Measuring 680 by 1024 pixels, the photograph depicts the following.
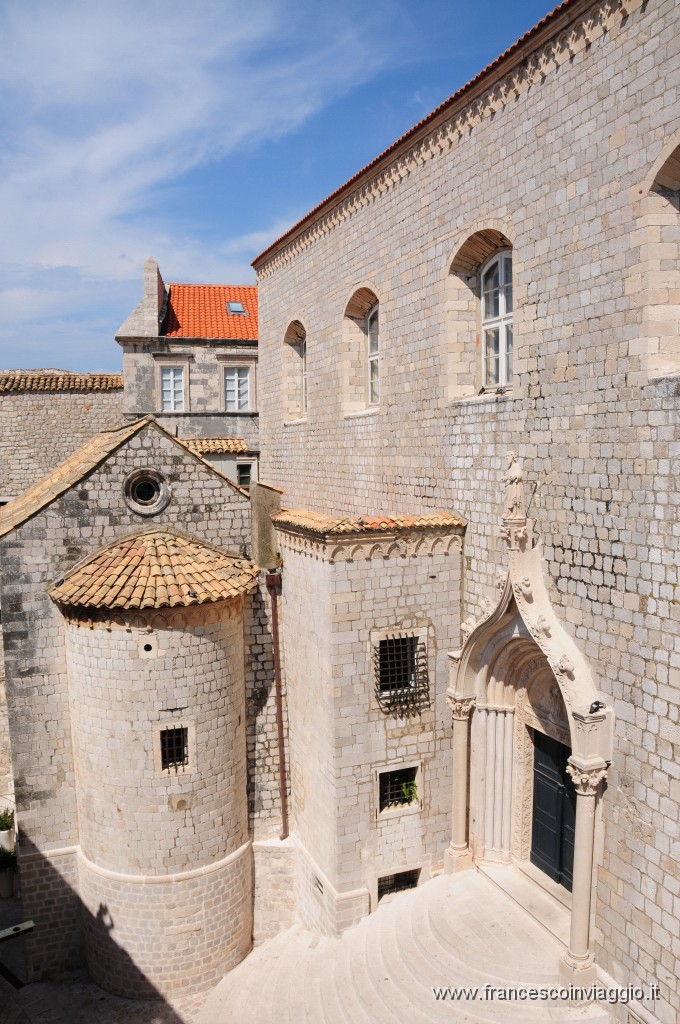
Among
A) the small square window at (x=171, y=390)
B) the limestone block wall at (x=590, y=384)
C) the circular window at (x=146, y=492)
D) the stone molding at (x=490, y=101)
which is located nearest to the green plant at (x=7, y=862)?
the circular window at (x=146, y=492)

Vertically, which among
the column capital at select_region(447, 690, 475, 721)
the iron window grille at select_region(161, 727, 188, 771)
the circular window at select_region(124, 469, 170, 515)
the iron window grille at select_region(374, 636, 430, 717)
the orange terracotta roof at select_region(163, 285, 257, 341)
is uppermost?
the orange terracotta roof at select_region(163, 285, 257, 341)

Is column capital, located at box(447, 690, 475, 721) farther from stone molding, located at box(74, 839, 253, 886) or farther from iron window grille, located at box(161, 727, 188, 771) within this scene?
stone molding, located at box(74, 839, 253, 886)

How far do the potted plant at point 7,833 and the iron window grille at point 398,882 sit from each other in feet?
27.4

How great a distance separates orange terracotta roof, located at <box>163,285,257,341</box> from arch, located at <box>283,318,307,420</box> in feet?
11.3

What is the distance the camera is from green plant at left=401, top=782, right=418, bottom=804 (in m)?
11.0

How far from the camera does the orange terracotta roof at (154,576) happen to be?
34.7 ft

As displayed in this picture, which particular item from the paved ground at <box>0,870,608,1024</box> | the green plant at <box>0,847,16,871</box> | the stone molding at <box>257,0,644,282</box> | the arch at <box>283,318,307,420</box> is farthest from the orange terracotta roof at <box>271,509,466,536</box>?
the green plant at <box>0,847,16,871</box>

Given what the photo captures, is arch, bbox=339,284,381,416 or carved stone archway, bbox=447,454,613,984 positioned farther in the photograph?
arch, bbox=339,284,381,416

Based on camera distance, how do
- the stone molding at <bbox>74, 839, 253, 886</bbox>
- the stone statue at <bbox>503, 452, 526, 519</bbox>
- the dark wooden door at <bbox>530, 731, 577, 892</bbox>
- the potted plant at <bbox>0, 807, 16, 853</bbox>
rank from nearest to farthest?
the stone statue at <bbox>503, 452, 526, 519</bbox>, the dark wooden door at <bbox>530, 731, 577, 892</bbox>, the stone molding at <bbox>74, 839, 253, 886</bbox>, the potted plant at <bbox>0, 807, 16, 853</bbox>

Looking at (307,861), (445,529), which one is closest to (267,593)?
(445,529)

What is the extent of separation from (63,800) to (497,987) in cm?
715

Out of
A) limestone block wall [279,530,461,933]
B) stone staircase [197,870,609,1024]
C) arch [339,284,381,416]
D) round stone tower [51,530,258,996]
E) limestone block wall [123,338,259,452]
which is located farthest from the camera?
limestone block wall [123,338,259,452]

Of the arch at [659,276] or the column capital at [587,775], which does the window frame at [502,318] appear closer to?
the arch at [659,276]

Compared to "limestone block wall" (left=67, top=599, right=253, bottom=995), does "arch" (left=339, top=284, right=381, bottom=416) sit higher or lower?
higher
